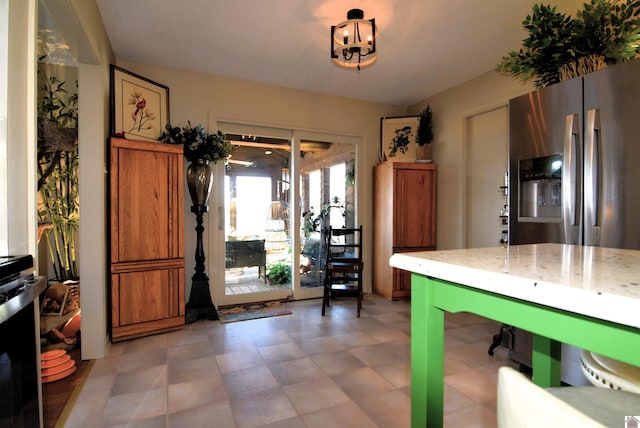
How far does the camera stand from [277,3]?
235 cm

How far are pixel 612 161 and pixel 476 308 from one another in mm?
1718

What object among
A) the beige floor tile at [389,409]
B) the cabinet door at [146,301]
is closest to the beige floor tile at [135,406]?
the cabinet door at [146,301]

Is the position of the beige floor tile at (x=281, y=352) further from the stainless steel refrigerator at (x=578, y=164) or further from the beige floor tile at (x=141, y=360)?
the stainless steel refrigerator at (x=578, y=164)

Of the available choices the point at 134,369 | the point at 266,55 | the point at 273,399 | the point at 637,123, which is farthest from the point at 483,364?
the point at 266,55

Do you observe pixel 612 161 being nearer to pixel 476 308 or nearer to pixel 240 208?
pixel 476 308

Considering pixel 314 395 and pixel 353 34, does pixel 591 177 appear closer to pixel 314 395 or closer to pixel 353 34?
pixel 353 34

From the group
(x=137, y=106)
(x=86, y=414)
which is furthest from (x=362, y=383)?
(x=137, y=106)

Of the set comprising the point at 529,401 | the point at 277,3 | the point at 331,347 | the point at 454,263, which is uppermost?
the point at 277,3

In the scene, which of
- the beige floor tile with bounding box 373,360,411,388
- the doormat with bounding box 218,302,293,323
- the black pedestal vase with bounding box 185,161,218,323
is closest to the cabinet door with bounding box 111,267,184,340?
the black pedestal vase with bounding box 185,161,218,323

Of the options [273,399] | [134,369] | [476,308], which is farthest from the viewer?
[134,369]

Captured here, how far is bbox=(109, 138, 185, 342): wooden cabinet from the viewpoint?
269cm

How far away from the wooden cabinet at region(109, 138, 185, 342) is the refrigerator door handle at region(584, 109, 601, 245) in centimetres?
303

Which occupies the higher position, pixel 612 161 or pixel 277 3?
pixel 277 3

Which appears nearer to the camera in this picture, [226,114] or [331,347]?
[331,347]
